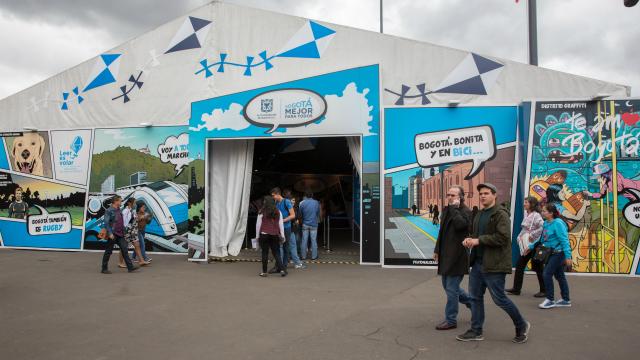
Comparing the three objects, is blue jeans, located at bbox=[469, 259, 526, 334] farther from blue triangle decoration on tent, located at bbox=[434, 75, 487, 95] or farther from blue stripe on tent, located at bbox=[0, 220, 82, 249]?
blue stripe on tent, located at bbox=[0, 220, 82, 249]

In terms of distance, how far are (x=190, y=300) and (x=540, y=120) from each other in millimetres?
7668

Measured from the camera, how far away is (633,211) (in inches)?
391

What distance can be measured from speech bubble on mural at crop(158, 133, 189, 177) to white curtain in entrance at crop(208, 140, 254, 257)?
3.95 feet

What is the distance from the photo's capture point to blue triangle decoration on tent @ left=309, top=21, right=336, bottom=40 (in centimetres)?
1233

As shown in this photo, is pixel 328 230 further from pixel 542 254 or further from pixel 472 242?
pixel 472 242

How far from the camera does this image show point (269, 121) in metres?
11.6

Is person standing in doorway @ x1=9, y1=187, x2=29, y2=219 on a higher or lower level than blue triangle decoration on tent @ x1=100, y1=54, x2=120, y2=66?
lower

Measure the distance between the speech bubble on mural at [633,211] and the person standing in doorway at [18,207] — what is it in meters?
15.2

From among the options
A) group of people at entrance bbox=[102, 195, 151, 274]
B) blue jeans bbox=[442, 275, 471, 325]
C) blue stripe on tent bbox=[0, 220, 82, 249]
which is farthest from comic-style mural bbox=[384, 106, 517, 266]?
blue stripe on tent bbox=[0, 220, 82, 249]

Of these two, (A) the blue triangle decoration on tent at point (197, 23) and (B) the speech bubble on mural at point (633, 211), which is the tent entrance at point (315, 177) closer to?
(A) the blue triangle decoration on tent at point (197, 23)

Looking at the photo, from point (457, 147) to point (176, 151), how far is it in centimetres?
723

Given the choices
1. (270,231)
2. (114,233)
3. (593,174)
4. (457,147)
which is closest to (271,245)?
(270,231)

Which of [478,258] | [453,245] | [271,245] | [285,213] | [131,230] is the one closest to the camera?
[478,258]

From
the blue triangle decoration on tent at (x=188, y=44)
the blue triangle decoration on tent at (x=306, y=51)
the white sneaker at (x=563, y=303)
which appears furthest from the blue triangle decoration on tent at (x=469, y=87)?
the blue triangle decoration on tent at (x=188, y=44)
